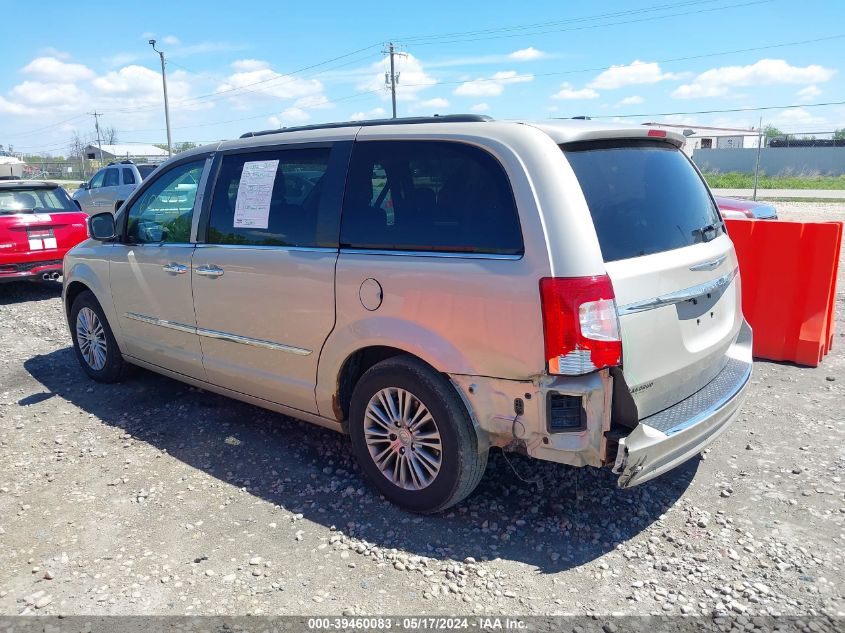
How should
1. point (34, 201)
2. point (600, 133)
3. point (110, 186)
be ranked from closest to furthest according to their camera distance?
point (600, 133), point (34, 201), point (110, 186)

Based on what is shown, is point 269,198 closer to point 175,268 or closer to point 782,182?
point 175,268

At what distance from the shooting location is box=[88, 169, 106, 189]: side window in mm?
17906

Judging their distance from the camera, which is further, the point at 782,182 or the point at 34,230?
the point at 782,182

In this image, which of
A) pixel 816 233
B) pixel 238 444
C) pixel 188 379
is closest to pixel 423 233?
pixel 238 444

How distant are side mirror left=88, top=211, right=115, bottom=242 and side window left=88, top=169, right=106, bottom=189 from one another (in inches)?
562

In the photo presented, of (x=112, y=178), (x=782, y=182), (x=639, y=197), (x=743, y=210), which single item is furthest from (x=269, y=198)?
(x=782, y=182)

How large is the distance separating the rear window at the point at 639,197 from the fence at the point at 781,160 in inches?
1766

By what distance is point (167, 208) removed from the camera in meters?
4.80

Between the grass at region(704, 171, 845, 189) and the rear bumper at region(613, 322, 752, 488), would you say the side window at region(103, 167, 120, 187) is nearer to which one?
the rear bumper at region(613, 322, 752, 488)

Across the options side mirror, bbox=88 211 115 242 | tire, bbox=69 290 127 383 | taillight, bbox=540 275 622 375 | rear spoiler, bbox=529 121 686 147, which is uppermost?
rear spoiler, bbox=529 121 686 147

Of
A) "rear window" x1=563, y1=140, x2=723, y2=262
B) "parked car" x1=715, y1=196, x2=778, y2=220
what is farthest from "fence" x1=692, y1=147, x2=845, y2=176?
"rear window" x1=563, y1=140, x2=723, y2=262

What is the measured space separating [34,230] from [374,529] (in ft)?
26.8

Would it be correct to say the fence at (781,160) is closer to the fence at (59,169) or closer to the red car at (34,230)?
the red car at (34,230)

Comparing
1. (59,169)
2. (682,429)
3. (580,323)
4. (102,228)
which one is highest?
(59,169)
